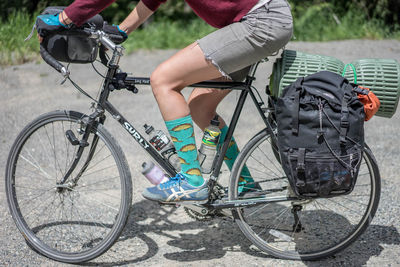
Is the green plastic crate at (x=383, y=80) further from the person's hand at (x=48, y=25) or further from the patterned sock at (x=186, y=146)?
the person's hand at (x=48, y=25)

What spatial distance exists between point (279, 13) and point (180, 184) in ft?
3.78

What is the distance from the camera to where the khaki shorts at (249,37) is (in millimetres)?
2758

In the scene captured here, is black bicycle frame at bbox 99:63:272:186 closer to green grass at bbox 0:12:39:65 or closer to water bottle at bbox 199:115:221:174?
water bottle at bbox 199:115:221:174


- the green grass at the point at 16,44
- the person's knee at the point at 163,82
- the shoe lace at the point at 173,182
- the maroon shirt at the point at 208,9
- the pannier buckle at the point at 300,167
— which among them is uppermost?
the maroon shirt at the point at 208,9

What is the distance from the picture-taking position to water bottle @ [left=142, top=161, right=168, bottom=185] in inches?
120

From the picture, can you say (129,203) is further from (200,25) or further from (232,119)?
(200,25)

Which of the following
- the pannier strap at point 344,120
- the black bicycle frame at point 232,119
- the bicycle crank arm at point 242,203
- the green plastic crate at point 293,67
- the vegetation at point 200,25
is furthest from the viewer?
the vegetation at point 200,25

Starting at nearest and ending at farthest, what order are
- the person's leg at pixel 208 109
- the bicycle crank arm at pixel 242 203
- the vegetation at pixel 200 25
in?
1. the bicycle crank arm at pixel 242 203
2. the person's leg at pixel 208 109
3. the vegetation at pixel 200 25

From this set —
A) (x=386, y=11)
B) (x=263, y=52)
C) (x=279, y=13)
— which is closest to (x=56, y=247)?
(x=263, y=52)

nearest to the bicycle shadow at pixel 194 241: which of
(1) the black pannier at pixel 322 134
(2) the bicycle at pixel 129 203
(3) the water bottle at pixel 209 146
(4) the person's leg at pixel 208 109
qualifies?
(2) the bicycle at pixel 129 203

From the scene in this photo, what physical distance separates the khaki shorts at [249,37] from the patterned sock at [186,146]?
39 centimetres

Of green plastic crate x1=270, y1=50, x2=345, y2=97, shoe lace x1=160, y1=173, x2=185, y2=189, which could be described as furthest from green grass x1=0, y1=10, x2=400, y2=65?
green plastic crate x1=270, y1=50, x2=345, y2=97

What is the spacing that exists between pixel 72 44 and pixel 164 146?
0.82 metres

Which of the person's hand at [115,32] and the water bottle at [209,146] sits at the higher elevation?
the person's hand at [115,32]
